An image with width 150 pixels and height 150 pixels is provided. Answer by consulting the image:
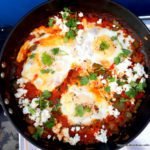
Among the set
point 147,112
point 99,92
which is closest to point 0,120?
point 99,92

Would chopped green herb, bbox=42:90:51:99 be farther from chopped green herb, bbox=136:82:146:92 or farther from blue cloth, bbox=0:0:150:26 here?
blue cloth, bbox=0:0:150:26

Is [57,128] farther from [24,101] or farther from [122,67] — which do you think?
[122,67]

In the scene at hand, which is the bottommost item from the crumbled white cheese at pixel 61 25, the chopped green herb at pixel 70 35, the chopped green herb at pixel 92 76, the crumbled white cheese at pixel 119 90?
the crumbled white cheese at pixel 119 90

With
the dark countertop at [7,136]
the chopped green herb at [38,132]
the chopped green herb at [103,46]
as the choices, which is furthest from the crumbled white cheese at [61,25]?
the dark countertop at [7,136]

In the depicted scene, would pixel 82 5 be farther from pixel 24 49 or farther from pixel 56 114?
pixel 56 114

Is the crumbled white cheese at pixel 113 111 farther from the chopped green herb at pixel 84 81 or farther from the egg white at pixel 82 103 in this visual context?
the chopped green herb at pixel 84 81

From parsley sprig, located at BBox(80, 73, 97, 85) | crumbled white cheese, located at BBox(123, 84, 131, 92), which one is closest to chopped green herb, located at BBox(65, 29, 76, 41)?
parsley sprig, located at BBox(80, 73, 97, 85)

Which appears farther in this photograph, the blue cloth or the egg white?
the blue cloth

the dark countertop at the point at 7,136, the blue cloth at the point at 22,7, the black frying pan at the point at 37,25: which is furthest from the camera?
the dark countertop at the point at 7,136
